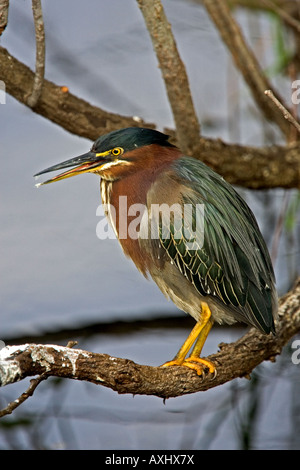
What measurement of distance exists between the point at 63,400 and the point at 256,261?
61.0 inches

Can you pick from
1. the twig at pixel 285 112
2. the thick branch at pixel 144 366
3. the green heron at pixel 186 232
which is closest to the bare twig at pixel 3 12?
the green heron at pixel 186 232

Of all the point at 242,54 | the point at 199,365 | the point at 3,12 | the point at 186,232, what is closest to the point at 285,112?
the point at 186,232

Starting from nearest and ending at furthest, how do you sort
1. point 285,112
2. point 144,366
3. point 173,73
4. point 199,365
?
1. point 285,112
2. point 144,366
3. point 199,365
4. point 173,73

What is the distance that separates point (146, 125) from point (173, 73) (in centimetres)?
33

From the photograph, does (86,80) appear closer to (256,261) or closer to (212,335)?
(212,335)

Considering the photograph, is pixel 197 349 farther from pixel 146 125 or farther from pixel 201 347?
pixel 146 125

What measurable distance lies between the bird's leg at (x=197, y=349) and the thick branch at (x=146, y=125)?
2.92ft

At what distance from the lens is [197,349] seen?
249 cm

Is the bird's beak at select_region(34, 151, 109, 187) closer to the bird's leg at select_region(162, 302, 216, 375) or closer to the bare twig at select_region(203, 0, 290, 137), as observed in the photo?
the bird's leg at select_region(162, 302, 216, 375)

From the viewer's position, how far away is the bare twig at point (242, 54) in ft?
11.8

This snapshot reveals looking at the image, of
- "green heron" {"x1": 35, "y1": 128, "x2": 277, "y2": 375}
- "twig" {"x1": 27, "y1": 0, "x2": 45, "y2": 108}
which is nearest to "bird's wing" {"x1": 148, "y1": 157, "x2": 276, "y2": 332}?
"green heron" {"x1": 35, "y1": 128, "x2": 277, "y2": 375}

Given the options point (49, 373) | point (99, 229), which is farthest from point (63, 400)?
point (49, 373)

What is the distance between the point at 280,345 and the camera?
100 inches

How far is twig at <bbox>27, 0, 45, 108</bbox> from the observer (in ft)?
7.89
